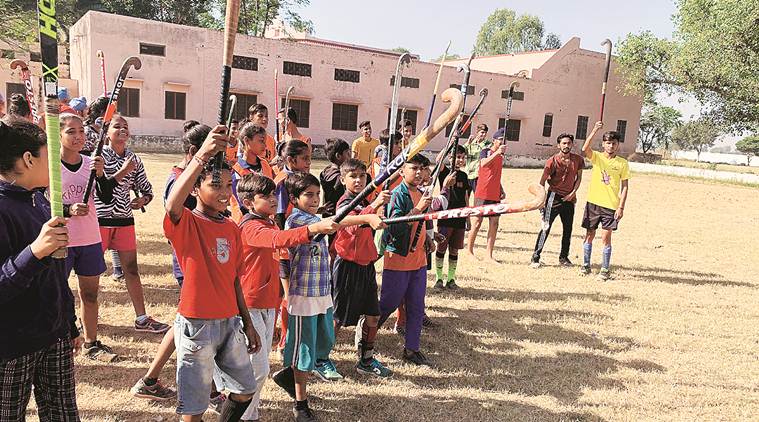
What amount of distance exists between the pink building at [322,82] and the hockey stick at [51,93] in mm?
22305

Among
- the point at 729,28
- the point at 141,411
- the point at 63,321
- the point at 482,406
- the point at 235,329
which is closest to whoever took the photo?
the point at 63,321

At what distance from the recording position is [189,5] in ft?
115

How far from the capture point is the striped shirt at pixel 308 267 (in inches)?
136

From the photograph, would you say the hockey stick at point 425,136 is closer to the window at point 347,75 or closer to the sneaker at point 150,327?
the sneaker at point 150,327

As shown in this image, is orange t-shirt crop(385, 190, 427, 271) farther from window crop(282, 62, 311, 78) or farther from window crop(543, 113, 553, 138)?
window crop(543, 113, 553, 138)

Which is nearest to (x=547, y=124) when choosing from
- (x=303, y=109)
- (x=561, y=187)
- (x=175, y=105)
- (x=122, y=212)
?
(x=303, y=109)

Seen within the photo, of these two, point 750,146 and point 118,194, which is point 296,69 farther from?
point 750,146

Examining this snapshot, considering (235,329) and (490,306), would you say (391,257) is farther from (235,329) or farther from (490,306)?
(490,306)

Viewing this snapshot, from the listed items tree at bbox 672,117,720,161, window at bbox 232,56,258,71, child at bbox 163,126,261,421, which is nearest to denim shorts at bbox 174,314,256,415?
child at bbox 163,126,261,421

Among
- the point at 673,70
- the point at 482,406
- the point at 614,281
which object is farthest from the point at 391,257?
the point at 673,70

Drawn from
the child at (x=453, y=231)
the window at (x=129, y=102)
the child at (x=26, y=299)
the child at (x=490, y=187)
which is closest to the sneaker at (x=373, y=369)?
the child at (x=26, y=299)

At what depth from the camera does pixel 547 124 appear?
33.6 m

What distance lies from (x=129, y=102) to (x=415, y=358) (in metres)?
22.7

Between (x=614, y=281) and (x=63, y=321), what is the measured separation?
6977mm
